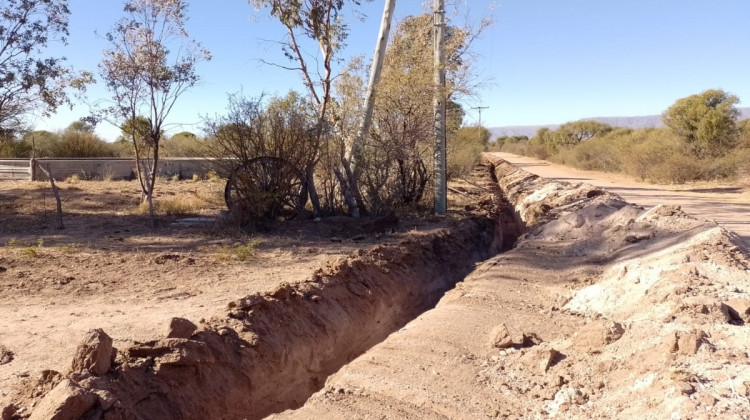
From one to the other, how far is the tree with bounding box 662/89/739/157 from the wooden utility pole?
21622mm

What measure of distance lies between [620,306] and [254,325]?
13.5ft

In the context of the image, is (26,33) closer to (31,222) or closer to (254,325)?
(31,222)

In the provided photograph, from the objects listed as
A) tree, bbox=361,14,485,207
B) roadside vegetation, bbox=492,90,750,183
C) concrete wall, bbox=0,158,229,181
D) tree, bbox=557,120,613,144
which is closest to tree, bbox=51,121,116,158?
concrete wall, bbox=0,158,229,181

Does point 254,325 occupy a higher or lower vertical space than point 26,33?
lower

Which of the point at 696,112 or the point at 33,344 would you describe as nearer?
the point at 33,344

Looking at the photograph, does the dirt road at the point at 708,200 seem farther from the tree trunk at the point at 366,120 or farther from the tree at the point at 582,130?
the tree at the point at 582,130

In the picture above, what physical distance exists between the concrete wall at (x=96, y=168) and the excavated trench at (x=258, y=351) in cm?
1844

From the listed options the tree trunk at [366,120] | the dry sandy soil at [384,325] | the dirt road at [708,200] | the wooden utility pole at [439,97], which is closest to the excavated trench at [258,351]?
the dry sandy soil at [384,325]

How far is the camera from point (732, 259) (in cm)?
827

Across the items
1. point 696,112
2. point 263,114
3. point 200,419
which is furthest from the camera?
point 696,112

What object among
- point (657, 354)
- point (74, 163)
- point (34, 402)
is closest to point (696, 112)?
point (74, 163)

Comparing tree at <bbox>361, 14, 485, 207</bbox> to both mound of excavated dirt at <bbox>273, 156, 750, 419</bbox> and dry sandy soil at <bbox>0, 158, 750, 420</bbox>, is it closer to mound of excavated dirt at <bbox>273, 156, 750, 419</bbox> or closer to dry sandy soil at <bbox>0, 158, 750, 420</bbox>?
dry sandy soil at <bbox>0, 158, 750, 420</bbox>

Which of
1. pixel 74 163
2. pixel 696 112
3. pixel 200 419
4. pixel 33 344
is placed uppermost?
pixel 696 112

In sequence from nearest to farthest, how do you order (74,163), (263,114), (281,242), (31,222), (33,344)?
1. (33,344)
2. (281,242)
3. (263,114)
4. (31,222)
5. (74,163)
